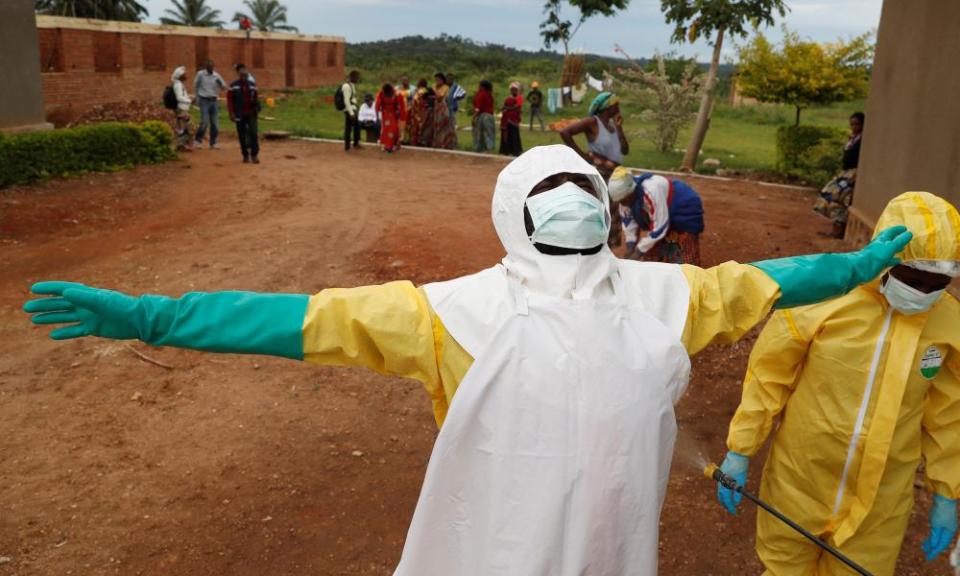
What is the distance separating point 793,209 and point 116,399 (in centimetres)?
988

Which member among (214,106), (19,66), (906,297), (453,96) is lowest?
(906,297)

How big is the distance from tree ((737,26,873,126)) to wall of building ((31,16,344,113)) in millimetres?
17827

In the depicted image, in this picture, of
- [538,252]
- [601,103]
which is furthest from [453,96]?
[538,252]

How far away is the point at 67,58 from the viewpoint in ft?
74.6

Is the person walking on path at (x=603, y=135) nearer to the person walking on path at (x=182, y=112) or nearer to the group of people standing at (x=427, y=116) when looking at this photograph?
the group of people standing at (x=427, y=116)

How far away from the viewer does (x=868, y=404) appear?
2762 millimetres

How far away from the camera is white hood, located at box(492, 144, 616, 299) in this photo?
1.89 meters

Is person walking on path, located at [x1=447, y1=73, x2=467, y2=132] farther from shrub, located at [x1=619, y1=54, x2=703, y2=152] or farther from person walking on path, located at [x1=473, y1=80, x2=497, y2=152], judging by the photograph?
shrub, located at [x1=619, y1=54, x2=703, y2=152]

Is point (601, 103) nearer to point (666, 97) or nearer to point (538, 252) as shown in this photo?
point (538, 252)

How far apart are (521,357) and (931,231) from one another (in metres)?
1.68

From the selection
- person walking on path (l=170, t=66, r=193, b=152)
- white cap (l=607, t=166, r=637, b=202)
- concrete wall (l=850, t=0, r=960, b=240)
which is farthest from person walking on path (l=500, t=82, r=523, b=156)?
white cap (l=607, t=166, r=637, b=202)

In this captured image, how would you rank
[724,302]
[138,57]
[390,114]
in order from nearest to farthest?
[724,302]
[390,114]
[138,57]

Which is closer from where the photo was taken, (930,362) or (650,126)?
(930,362)

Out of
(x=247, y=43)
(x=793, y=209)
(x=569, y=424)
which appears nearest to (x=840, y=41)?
(x=793, y=209)
